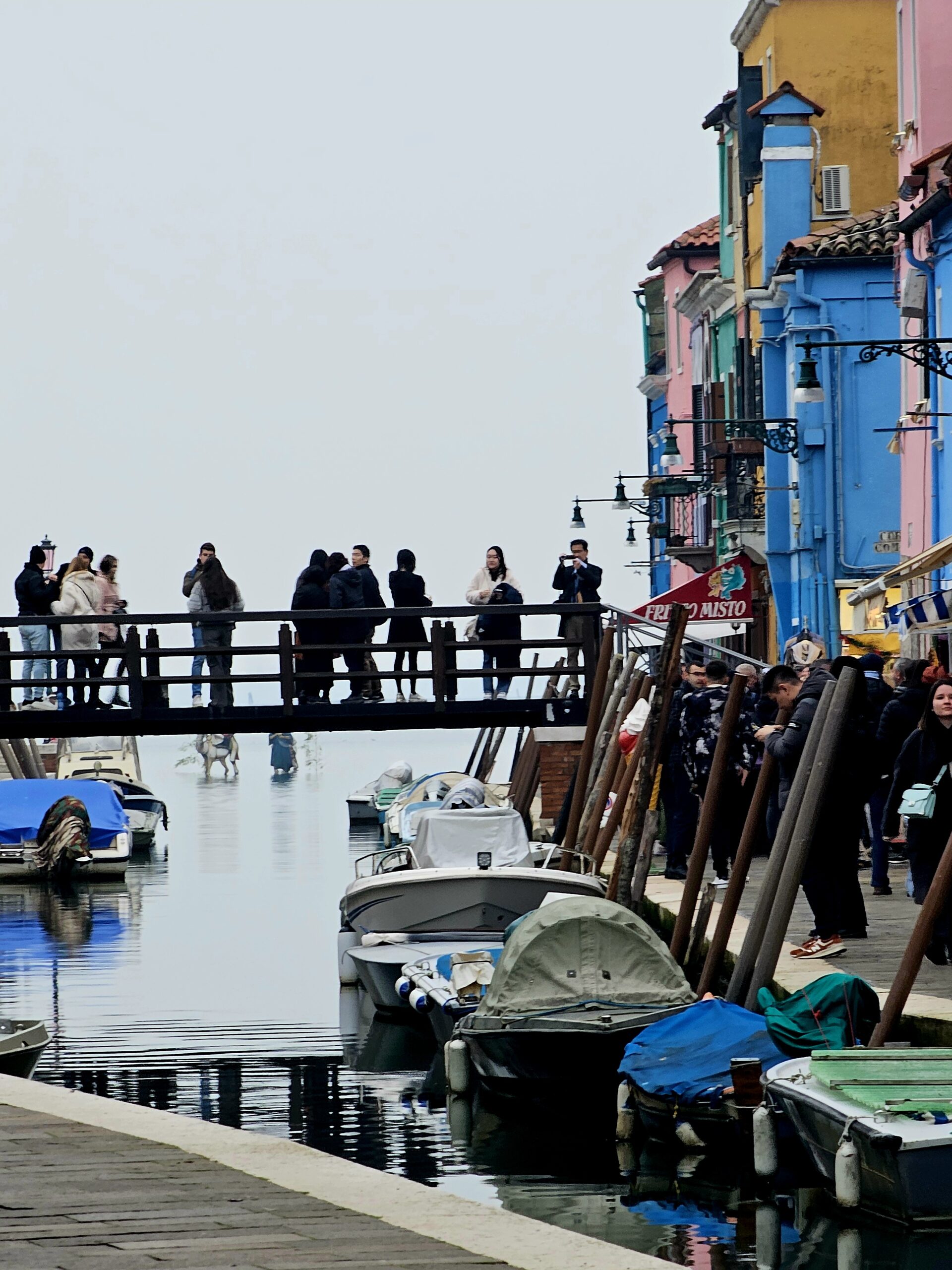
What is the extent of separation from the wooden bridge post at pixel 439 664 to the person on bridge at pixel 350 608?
35.8 inches

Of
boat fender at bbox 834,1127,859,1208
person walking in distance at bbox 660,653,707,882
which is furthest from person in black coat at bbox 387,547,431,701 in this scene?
boat fender at bbox 834,1127,859,1208

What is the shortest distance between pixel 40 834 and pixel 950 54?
18.7 meters

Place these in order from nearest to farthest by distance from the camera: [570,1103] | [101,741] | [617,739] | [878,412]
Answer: [570,1103] → [617,739] → [878,412] → [101,741]

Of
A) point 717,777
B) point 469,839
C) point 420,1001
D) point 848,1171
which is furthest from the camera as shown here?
point 469,839

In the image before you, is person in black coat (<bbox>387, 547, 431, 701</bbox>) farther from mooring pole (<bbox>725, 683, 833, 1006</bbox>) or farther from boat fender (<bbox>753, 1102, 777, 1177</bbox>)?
boat fender (<bbox>753, 1102, 777, 1177</bbox>)

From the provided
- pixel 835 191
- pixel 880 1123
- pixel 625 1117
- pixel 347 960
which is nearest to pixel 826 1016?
pixel 625 1117

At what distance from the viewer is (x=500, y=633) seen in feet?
84.3

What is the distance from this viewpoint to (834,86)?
35.1 m

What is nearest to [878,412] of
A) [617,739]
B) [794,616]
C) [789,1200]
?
[794,616]

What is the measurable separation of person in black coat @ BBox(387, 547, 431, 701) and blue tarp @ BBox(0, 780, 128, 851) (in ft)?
39.3

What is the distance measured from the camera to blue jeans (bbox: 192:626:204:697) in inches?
993

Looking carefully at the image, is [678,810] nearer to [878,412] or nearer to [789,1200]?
[789,1200]

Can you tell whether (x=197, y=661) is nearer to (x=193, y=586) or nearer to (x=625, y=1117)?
(x=193, y=586)

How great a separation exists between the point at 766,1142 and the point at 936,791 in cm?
328
